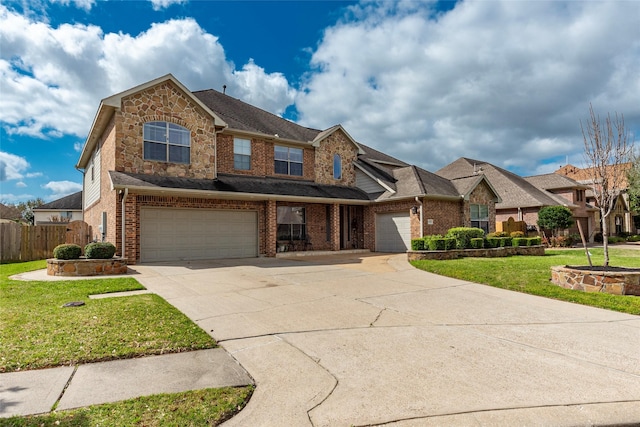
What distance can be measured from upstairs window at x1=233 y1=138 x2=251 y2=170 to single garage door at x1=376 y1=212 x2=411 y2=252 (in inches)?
314

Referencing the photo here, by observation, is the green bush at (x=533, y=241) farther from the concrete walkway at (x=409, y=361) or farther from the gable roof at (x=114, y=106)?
the gable roof at (x=114, y=106)

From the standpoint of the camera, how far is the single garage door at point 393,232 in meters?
19.1

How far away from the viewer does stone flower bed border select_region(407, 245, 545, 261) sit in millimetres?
14555

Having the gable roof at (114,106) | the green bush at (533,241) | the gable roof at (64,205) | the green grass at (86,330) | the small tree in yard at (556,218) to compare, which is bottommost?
the green grass at (86,330)

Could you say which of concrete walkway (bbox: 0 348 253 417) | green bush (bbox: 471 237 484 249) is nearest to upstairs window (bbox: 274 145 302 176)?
green bush (bbox: 471 237 484 249)

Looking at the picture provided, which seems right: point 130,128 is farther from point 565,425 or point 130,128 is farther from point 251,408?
point 565,425

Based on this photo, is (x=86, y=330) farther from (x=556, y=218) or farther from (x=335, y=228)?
(x=556, y=218)

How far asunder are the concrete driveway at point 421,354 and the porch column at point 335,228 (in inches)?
421

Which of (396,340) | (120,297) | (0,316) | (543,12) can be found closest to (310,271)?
(120,297)

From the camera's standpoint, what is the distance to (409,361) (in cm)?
424

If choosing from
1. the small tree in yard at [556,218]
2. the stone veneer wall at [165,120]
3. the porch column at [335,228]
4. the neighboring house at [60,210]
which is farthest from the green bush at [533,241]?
the neighboring house at [60,210]

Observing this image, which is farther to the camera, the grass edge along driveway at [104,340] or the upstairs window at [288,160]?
the upstairs window at [288,160]

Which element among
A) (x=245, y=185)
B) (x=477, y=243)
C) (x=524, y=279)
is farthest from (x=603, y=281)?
(x=245, y=185)

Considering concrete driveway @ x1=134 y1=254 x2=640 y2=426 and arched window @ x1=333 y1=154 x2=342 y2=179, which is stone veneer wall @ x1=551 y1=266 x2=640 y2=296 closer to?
concrete driveway @ x1=134 y1=254 x2=640 y2=426
